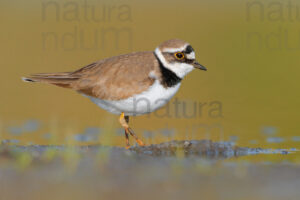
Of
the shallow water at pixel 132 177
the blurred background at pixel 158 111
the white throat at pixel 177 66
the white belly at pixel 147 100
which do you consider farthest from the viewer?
the white throat at pixel 177 66

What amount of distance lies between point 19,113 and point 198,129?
175 inches

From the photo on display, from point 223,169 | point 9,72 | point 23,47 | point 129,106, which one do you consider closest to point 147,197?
point 223,169

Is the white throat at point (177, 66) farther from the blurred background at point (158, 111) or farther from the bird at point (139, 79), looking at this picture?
the blurred background at point (158, 111)

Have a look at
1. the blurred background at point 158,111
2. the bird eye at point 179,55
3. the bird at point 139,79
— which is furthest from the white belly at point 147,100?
the blurred background at point 158,111

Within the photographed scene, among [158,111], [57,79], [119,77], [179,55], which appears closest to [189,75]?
[158,111]

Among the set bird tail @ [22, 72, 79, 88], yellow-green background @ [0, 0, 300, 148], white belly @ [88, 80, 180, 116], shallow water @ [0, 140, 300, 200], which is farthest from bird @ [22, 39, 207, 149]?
shallow water @ [0, 140, 300, 200]

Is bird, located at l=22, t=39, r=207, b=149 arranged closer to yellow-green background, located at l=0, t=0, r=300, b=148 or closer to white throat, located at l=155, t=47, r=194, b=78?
white throat, located at l=155, t=47, r=194, b=78

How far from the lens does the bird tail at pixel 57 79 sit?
9730mm

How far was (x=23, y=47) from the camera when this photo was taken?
21141 mm

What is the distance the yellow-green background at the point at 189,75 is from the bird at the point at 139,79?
47 centimetres

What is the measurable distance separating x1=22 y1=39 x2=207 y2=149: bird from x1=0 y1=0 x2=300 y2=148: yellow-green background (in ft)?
1.54

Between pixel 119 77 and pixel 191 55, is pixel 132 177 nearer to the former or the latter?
pixel 119 77

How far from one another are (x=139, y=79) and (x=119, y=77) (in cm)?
42

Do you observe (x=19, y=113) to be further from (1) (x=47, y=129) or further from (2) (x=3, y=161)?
(2) (x=3, y=161)
